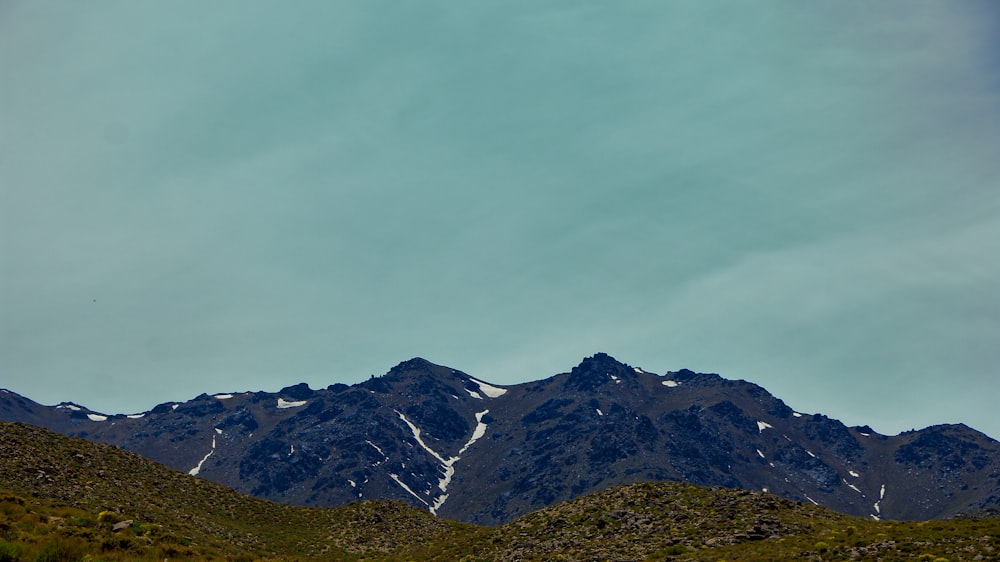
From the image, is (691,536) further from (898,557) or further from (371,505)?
(371,505)

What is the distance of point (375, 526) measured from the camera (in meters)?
85.6

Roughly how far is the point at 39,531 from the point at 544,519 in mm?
48656

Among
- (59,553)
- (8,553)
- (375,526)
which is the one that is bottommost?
(375,526)

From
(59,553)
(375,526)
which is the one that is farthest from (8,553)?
(375,526)

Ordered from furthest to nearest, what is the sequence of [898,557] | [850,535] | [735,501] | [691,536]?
[735,501]
[691,536]
[850,535]
[898,557]

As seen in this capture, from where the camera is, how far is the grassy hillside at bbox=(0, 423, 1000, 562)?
3972 cm

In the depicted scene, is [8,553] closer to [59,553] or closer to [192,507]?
[59,553]

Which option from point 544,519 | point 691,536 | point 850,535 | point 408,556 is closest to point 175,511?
point 408,556

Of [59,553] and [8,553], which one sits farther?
[59,553]

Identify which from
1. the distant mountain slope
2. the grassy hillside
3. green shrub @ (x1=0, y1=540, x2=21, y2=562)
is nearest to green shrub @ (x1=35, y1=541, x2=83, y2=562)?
the grassy hillside

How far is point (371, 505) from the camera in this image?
310 ft

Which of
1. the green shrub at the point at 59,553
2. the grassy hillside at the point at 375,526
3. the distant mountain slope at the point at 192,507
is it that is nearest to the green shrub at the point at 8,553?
the grassy hillside at the point at 375,526

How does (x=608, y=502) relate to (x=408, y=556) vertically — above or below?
above

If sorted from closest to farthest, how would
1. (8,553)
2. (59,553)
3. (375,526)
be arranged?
1. (8,553)
2. (59,553)
3. (375,526)
